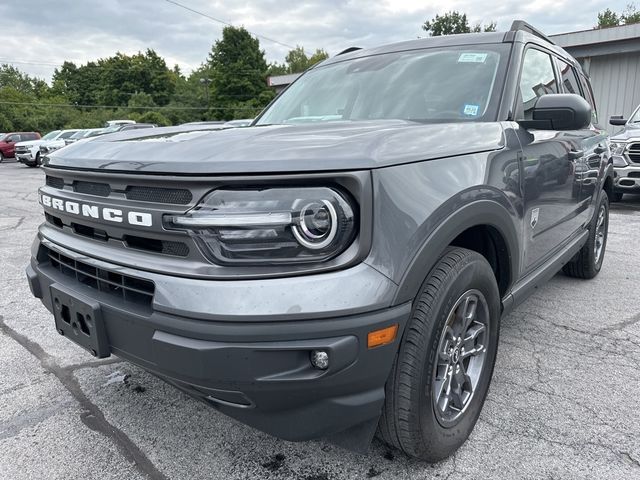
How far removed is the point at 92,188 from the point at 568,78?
3589 mm

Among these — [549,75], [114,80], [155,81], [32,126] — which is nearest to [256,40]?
[155,81]

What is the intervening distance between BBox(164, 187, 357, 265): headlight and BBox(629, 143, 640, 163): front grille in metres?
8.69

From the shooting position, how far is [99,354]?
1.85m

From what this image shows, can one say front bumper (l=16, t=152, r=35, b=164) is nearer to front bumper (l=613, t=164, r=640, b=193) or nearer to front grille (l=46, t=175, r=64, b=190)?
front bumper (l=613, t=164, r=640, b=193)

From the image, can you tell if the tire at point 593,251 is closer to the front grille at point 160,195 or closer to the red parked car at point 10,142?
the front grille at point 160,195

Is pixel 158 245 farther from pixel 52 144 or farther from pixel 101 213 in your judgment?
pixel 52 144

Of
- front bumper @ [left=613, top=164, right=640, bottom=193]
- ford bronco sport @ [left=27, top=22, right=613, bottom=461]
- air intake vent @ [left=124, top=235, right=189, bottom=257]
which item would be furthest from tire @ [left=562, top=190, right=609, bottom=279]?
front bumper @ [left=613, top=164, right=640, bottom=193]

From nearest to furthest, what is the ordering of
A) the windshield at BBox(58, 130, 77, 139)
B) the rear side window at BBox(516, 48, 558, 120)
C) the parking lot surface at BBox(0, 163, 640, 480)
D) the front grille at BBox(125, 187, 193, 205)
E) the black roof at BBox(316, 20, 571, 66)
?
the front grille at BBox(125, 187, 193, 205)
the parking lot surface at BBox(0, 163, 640, 480)
the rear side window at BBox(516, 48, 558, 120)
the black roof at BBox(316, 20, 571, 66)
the windshield at BBox(58, 130, 77, 139)

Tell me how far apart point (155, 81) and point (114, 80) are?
5430 millimetres

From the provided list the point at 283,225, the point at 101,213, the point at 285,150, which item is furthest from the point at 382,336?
the point at 101,213

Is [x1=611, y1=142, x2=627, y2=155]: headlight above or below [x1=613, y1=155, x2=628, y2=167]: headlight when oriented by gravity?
above

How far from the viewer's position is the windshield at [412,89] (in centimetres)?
259

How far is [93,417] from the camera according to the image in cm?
243

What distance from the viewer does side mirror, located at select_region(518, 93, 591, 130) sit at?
243cm
